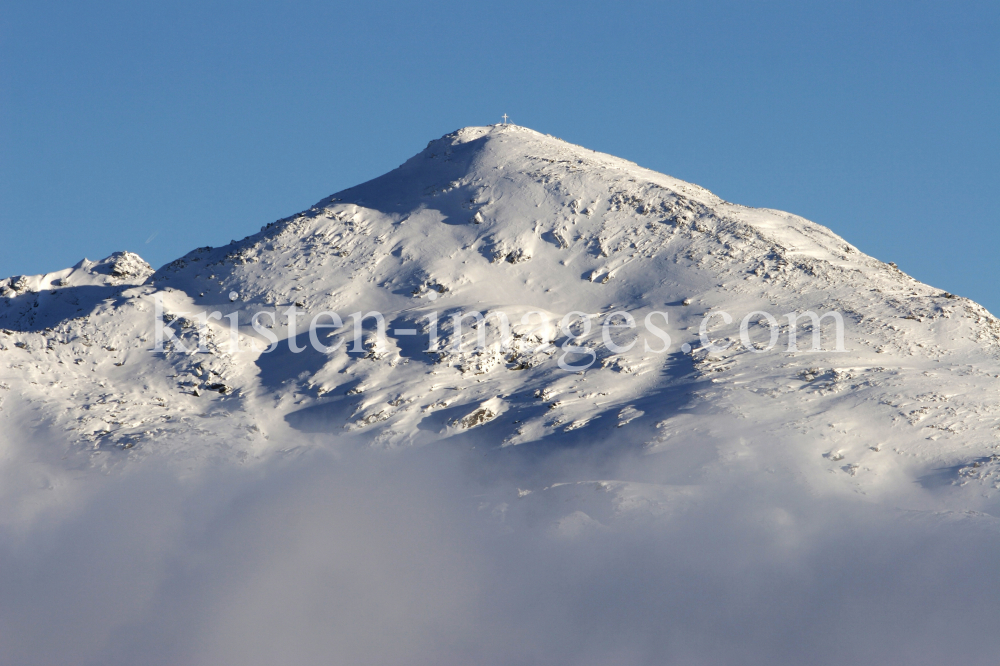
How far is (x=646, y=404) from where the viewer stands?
3325cm

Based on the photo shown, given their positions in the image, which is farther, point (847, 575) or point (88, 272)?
point (88, 272)

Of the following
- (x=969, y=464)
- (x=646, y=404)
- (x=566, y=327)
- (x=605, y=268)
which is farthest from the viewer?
(x=605, y=268)

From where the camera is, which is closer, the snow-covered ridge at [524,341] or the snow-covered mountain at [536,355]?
the snow-covered mountain at [536,355]

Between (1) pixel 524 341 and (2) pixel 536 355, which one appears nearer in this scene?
(2) pixel 536 355

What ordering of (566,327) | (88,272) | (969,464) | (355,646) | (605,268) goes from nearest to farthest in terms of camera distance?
(355,646), (969,464), (566,327), (605,268), (88,272)

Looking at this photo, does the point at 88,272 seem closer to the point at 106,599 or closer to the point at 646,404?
the point at 106,599

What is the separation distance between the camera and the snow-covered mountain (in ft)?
97.4

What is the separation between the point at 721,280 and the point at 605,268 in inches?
199

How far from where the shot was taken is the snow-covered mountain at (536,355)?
1169 inches

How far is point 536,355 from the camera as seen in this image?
37531 mm

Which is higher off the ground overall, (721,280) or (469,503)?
(721,280)

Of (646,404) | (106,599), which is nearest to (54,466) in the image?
(106,599)

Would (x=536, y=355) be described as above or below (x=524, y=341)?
below

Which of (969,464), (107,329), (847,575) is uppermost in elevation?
(107,329)
